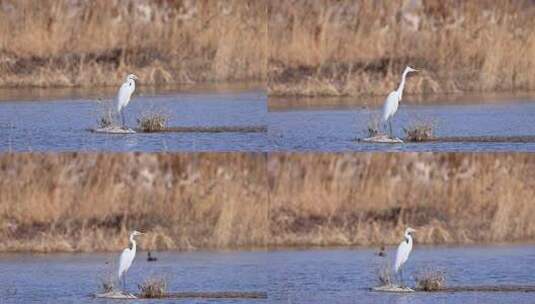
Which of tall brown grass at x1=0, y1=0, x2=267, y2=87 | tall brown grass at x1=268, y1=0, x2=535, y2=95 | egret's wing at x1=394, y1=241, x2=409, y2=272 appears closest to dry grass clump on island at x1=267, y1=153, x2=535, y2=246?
tall brown grass at x1=268, y1=0, x2=535, y2=95

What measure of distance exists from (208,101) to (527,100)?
3.09 meters

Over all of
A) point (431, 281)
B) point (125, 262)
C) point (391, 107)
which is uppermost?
point (391, 107)

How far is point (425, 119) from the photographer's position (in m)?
22.0

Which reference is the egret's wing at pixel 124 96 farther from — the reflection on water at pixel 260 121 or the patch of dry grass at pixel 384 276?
the patch of dry grass at pixel 384 276

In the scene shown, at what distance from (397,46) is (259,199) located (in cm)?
227

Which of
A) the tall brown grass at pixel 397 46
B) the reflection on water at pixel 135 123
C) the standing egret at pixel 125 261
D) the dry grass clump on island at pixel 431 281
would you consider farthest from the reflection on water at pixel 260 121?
the dry grass clump on island at pixel 431 281

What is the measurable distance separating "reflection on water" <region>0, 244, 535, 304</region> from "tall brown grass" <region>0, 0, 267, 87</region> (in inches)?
93.3

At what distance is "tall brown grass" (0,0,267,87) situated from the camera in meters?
24.7

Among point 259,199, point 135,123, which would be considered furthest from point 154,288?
point 259,199

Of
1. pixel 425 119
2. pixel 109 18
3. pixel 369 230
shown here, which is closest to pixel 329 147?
pixel 425 119

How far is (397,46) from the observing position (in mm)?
25266

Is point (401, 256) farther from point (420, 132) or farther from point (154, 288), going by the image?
point (154, 288)

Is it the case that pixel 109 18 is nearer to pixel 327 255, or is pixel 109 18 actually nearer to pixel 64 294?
pixel 327 255

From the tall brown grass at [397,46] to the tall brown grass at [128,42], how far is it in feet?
1.21
